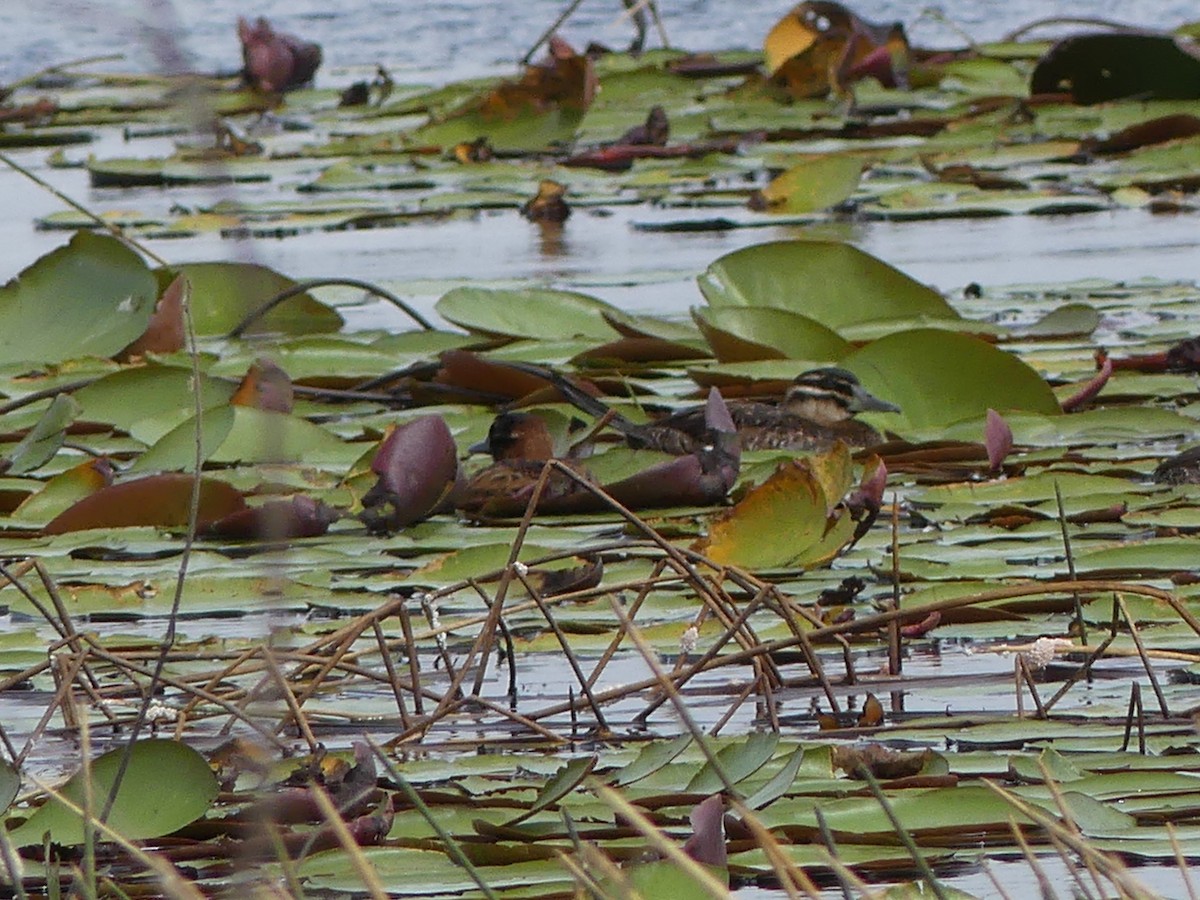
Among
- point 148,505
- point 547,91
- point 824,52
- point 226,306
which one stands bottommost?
point 148,505

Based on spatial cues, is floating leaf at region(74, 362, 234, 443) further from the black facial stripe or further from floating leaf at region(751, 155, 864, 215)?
floating leaf at region(751, 155, 864, 215)

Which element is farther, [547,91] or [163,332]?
[547,91]

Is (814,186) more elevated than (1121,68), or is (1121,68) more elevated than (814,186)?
(1121,68)

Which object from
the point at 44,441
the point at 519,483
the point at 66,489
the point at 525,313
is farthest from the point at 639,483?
the point at 525,313

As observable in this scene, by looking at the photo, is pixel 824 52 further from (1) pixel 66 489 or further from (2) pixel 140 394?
(1) pixel 66 489

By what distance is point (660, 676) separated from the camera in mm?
1350

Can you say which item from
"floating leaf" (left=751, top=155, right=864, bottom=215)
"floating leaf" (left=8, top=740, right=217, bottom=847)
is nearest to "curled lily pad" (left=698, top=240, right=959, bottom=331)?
"floating leaf" (left=751, top=155, right=864, bottom=215)

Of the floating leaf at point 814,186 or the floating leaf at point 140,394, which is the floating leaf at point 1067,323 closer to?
the floating leaf at point 140,394

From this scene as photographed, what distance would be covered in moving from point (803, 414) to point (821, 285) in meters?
0.77

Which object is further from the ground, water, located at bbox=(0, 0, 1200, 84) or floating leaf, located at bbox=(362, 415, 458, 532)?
water, located at bbox=(0, 0, 1200, 84)

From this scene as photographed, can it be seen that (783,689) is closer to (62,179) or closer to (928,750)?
(928,750)

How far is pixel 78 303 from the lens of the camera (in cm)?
430

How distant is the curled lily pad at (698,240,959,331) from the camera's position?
4.16m

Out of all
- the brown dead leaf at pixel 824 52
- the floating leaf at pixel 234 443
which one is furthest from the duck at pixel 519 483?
the brown dead leaf at pixel 824 52
